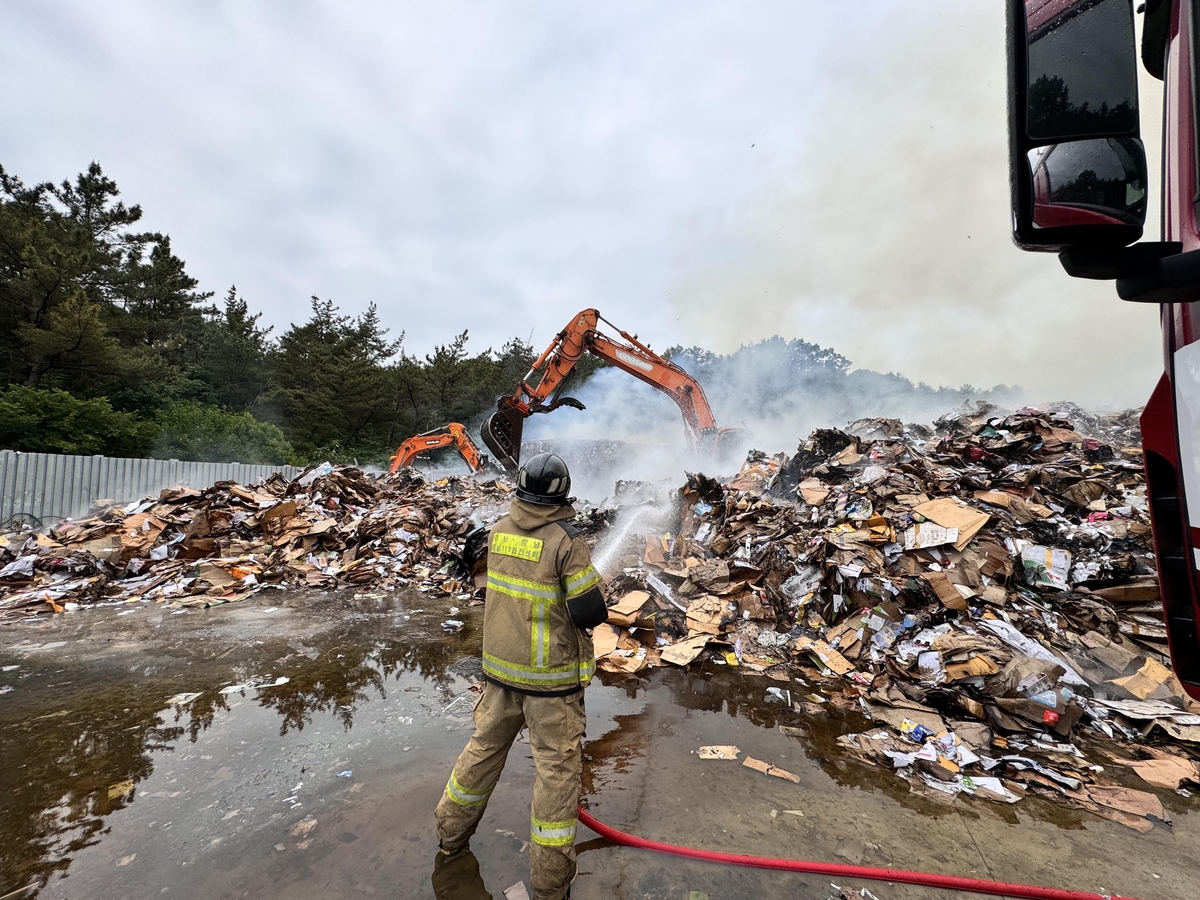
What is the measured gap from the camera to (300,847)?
2193 mm

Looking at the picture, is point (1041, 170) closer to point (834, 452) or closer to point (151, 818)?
point (151, 818)

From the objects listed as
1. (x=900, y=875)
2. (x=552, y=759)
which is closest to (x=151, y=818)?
(x=552, y=759)

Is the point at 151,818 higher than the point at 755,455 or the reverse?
the reverse

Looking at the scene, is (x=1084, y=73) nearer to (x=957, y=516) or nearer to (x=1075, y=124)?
(x=1075, y=124)

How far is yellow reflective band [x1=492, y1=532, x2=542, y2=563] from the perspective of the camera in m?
2.04

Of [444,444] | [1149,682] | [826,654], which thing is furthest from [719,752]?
[444,444]

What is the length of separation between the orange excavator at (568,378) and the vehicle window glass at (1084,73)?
8555 mm

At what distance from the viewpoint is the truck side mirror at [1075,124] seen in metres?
1.11

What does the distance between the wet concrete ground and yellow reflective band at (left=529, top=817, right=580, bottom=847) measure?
36 centimetres

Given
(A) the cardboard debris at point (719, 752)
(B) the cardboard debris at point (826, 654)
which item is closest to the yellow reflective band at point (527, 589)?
(A) the cardboard debris at point (719, 752)

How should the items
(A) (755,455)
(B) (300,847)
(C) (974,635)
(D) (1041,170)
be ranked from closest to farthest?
(D) (1041,170) → (B) (300,847) → (C) (974,635) → (A) (755,455)

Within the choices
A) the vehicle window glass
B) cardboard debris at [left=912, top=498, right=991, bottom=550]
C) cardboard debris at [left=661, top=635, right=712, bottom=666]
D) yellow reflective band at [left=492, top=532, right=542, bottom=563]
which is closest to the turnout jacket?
yellow reflective band at [left=492, top=532, right=542, bottom=563]

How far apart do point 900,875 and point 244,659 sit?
4823mm

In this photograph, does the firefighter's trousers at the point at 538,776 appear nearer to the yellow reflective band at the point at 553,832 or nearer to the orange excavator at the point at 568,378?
the yellow reflective band at the point at 553,832
